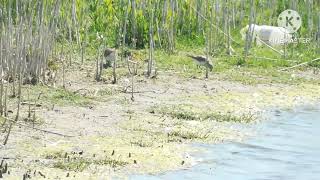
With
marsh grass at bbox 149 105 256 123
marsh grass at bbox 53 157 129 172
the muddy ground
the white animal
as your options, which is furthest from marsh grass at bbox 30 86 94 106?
the white animal

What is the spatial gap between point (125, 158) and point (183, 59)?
15.3 feet

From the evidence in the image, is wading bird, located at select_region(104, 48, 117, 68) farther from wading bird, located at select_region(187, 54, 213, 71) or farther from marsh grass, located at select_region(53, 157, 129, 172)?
marsh grass, located at select_region(53, 157, 129, 172)

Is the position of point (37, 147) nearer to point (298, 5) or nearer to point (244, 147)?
point (244, 147)

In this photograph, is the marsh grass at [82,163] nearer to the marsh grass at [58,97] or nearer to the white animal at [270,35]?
the marsh grass at [58,97]

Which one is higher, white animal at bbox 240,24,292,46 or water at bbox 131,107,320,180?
white animal at bbox 240,24,292,46

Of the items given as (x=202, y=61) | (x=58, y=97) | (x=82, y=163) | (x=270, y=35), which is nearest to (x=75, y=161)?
(x=82, y=163)

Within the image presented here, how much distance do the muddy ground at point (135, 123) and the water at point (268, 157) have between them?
159mm

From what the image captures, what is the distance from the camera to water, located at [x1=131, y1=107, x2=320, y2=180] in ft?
17.4

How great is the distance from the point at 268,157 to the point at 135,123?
1.28 metres

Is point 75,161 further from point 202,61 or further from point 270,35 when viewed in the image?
point 270,35

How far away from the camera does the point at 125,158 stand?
5.53 m

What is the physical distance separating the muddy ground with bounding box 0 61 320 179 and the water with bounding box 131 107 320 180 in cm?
16

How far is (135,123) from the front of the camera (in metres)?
6.66

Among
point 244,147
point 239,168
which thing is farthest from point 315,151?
point 239,168
